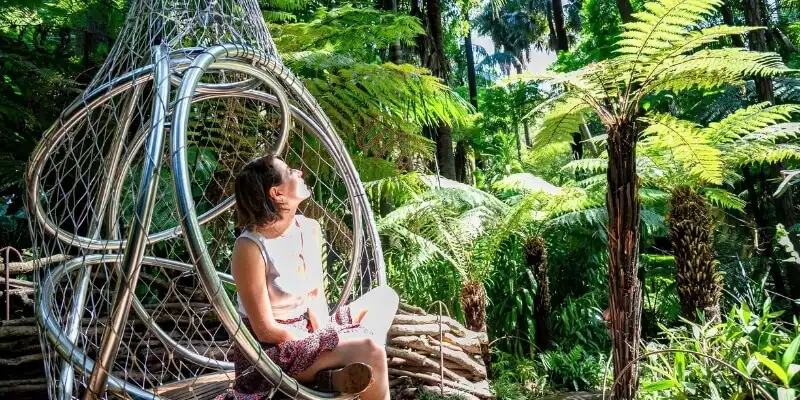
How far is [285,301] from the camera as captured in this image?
2010 millimetres

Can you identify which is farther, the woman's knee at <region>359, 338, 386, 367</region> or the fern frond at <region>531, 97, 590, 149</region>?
the fern frond at <region>531, 97, 590, 149</region>

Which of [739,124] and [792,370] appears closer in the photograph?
[792,370]

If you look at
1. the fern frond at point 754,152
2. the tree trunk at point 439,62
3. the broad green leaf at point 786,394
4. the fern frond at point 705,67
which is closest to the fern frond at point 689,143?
the fern frond at point 705,67

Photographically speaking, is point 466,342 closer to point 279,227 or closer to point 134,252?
point 279,227

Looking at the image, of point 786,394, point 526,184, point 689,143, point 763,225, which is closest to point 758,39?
point 526,184

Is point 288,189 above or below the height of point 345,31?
below

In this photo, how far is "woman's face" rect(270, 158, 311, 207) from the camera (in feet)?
6.43

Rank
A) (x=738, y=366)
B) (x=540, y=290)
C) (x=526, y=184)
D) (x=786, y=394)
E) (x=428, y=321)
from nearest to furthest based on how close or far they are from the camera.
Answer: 1. (x=786, y=394)
2. (x=738, y=366)
3. (x=428, y=321)
4. (x=526, y=184)
5. (x=540, y=290)

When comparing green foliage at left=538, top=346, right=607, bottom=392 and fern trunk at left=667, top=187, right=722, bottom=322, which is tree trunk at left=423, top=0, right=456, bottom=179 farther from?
fern trunk at left=667, top=187, right=722, bottom=322

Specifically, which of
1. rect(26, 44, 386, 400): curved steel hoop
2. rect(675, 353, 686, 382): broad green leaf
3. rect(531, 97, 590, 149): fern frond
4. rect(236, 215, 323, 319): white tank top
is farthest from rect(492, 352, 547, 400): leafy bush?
rect(236, 215, 323, 319): white tank top

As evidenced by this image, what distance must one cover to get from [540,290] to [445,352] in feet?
7.90

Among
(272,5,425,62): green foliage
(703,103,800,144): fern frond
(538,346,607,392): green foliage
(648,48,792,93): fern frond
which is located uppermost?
(272,5,425,62): green foliage

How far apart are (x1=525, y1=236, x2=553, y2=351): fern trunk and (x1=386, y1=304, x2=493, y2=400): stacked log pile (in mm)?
2226

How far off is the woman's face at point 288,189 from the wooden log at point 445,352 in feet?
3.71
